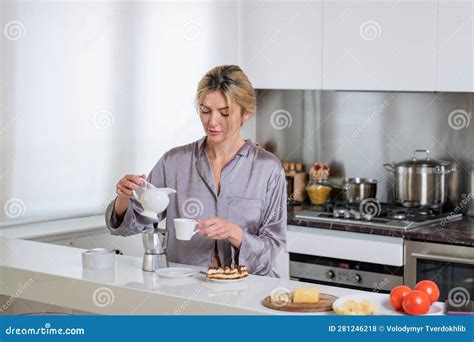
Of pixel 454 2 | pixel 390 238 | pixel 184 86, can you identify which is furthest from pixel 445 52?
pixel 184 86

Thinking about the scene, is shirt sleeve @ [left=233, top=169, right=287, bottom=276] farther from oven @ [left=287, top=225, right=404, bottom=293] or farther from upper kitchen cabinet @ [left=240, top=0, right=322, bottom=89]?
upper kitchen cabinet @ [left=240, top=0, right=322, bottom=89]

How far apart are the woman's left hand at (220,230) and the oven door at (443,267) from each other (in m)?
1.37

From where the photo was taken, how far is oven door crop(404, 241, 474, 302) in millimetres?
3543

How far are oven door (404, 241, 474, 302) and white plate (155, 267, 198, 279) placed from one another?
1.49 meters

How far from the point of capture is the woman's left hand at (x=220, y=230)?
2391 mm

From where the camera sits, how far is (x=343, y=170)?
4500 mm

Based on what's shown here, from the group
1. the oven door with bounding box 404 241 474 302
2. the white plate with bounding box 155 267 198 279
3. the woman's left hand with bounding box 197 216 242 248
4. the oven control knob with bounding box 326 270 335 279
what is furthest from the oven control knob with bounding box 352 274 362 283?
the white plate with bounding box 155 267 198 279

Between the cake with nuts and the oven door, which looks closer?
the cake with nuts

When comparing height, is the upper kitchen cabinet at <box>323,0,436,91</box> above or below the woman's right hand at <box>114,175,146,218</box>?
above

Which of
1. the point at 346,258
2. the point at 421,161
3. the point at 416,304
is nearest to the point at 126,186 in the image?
the point at 416,304

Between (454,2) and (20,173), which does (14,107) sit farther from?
(454,2)

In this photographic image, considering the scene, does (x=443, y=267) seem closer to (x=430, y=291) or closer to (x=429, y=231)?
(x=429, y=231)

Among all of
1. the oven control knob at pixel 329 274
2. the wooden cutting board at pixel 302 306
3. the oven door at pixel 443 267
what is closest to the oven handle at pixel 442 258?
the oven door at pixel 443 267

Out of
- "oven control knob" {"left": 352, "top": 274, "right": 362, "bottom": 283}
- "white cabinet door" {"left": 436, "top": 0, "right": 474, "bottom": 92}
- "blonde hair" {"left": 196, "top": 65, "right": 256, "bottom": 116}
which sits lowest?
"oven control knob" {"left": 352, "top": 274, "right": 362, "bottom": 283}
